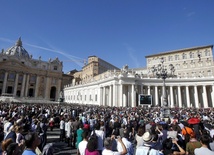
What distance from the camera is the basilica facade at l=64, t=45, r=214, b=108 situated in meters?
34.4

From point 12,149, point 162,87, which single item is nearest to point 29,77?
point 162,87

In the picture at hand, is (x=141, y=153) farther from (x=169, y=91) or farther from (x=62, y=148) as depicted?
(x=169, y=91)

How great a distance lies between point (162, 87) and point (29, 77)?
51.3m

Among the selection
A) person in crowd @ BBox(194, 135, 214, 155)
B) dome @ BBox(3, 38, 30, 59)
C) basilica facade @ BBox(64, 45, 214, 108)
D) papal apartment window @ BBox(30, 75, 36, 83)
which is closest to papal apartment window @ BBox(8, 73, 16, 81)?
papal apartment window @ BBox(30, 75, 36, 83)

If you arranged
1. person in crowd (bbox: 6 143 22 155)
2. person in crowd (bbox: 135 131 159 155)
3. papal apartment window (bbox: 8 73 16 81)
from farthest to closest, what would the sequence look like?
papal apartment window (bbox: 8 73 16 81) → person in crowd (bbox: 135 131 159 155) → person in crowd (bbox: 6 143 22 155)

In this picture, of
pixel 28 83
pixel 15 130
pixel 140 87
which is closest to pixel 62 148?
pixel 15 130

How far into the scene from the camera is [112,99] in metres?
35.2

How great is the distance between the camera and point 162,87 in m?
38.1

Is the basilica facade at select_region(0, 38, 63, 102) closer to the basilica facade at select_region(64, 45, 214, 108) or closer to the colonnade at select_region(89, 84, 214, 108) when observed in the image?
the basilica facade at select_region(64, 45, 214, 108)

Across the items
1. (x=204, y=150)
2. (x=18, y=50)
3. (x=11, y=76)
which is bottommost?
(x=204, y=150)

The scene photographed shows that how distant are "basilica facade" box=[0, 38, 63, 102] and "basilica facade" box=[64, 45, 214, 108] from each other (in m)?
20.0

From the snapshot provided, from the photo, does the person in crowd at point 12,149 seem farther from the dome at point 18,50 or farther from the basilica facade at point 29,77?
the dome at point 18,50

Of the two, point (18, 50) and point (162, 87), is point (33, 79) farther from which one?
point (162, 87)

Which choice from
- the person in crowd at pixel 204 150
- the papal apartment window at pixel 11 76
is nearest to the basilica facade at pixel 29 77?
the papal apartment window at pixel 11 76
